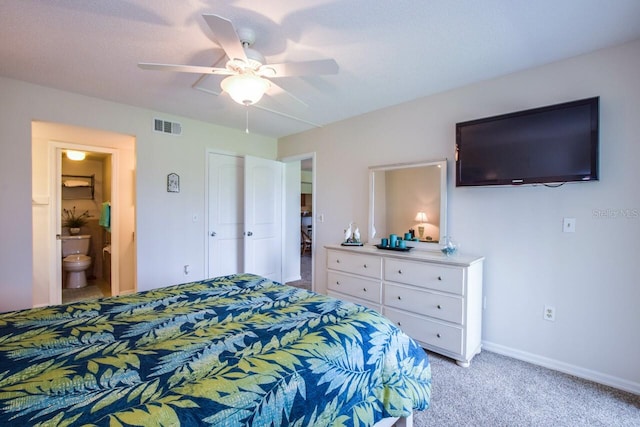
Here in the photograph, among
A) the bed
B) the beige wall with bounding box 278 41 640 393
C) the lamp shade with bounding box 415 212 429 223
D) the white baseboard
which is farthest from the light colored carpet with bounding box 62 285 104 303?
the white baseboard

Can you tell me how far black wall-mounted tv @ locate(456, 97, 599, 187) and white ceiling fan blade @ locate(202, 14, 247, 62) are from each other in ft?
6.50

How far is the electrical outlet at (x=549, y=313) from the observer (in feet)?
7.62

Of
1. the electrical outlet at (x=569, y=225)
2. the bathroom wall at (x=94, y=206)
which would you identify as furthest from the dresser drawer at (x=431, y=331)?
the bathroom wall at (x=94, y=206)

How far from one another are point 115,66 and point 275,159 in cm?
257

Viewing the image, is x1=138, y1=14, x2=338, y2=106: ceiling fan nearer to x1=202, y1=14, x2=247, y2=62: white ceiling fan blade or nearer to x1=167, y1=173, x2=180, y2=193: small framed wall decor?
x1=202, y1=14, x2=247, y2=62: white ceiling fan blade

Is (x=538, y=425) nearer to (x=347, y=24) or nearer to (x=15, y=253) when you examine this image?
(x=347, y=24)

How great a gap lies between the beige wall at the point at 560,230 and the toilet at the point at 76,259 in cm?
496

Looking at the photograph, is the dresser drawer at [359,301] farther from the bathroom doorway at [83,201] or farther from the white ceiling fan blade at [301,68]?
the bathroom doorway at [83,201]

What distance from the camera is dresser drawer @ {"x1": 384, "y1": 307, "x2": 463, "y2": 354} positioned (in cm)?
236

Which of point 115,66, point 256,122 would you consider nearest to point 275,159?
point 256,122

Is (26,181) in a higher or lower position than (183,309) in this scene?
higher

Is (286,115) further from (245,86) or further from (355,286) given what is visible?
(355,286)

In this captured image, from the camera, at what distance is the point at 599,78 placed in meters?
2.14

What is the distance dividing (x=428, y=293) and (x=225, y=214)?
2.88 meters
